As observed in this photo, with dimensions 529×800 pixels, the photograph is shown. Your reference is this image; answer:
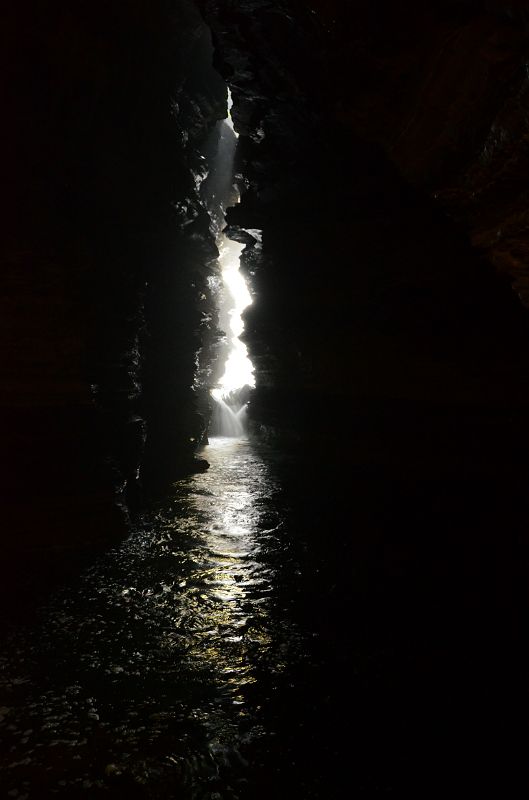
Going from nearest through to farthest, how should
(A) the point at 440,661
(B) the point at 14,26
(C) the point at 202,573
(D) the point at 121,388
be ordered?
(A) the point at 440,661, (C) the point at 202,573, (B) the point at 14,26, (D) the point at 121,388

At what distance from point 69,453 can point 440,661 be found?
22.3ft

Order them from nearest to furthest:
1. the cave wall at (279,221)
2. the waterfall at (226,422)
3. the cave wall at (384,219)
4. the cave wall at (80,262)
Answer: the cave wall at (384,219) → the cave wall at (279,221) → the cave wall at (80,262) → the waterfall at (226,422)

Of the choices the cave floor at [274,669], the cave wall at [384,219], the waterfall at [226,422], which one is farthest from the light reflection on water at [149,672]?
the waterfall at [226,422]

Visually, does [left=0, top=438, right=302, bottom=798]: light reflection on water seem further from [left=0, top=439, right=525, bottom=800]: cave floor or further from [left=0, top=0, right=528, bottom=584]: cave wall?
[left=0, top=0, right=528, bottom=584]: cave wall

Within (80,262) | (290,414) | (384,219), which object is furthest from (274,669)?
(290,414)

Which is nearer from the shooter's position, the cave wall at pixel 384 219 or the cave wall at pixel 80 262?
the cave wall at pixel 384 219

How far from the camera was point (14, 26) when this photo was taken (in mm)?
8594

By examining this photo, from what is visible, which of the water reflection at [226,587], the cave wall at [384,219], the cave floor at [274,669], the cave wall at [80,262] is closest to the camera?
the cave floor at [274,669]

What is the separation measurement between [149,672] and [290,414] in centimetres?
1299

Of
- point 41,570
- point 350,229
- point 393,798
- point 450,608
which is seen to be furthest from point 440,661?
point 350,229

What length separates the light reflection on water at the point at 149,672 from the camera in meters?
3.32

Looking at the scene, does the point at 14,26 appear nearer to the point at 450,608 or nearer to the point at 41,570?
the point at 41,570

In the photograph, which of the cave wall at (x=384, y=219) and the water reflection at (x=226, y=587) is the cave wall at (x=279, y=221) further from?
the water reflection at (x=226, y=587)

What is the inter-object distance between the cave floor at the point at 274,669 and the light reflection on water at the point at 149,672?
0.02 m
